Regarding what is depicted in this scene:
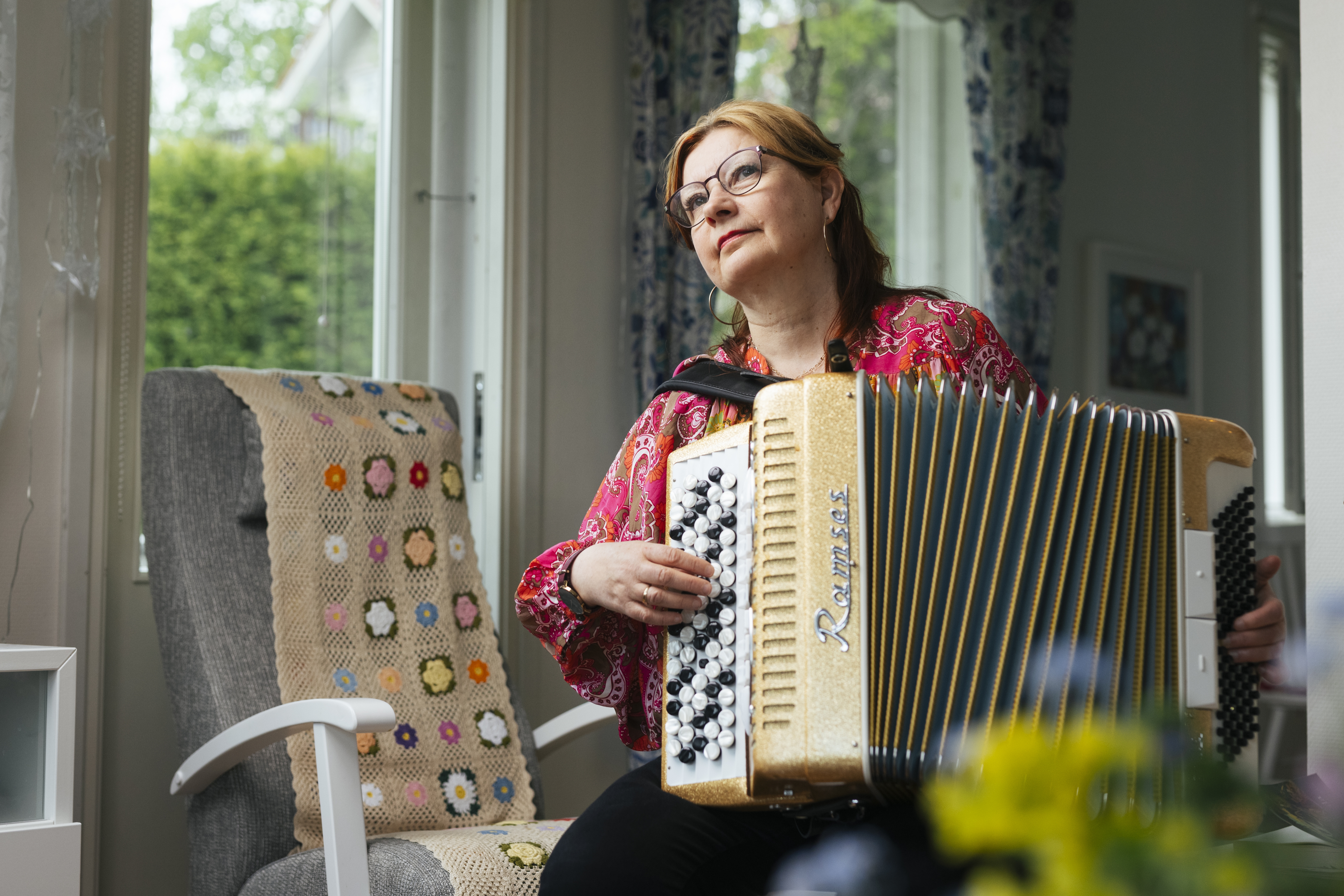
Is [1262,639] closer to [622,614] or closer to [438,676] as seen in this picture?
[622,614]

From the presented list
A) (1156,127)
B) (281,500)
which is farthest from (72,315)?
(1156,127)

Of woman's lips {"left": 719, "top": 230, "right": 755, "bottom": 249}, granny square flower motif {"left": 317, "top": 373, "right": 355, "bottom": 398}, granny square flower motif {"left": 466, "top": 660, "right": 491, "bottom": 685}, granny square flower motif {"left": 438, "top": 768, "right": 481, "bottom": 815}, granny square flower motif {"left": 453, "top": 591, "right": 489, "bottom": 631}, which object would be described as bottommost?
granny square flower motif {"left": 438, "top": 768, "right": 481, "bottom": 815}

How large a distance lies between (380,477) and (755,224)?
0.79 meters

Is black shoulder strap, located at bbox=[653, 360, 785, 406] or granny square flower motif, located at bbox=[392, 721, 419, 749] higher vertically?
black shoulder strap, located at bbox=[653, 360, 785, 406]

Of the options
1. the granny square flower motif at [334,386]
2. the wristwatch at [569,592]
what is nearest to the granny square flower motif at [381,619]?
the granny square flower motif at [334,386]

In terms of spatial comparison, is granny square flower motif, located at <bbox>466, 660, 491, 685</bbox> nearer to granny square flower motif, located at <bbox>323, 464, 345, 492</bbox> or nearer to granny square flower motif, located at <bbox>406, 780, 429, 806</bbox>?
granny square flower motif, located at <bbox>406, 780, 429, 806</bbox>

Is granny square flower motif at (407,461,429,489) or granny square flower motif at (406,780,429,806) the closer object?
granny square flower motif at (406,780,429,806)

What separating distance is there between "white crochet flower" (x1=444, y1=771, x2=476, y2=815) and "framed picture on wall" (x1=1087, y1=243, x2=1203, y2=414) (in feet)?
7.37

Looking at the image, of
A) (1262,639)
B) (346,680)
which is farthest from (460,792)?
(1262,639)

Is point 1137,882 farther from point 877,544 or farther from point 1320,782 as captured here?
point 1320,782

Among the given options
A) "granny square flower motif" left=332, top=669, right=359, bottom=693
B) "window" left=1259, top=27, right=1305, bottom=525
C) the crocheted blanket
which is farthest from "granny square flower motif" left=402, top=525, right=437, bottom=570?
"window" left=1259, top=27, right=1305, bottom=525

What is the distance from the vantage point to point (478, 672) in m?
1.87

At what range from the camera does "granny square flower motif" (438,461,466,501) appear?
6.40 feet

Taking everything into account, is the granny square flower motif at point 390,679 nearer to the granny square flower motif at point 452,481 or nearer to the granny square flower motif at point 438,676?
the granny square flower motif at point 438,676
